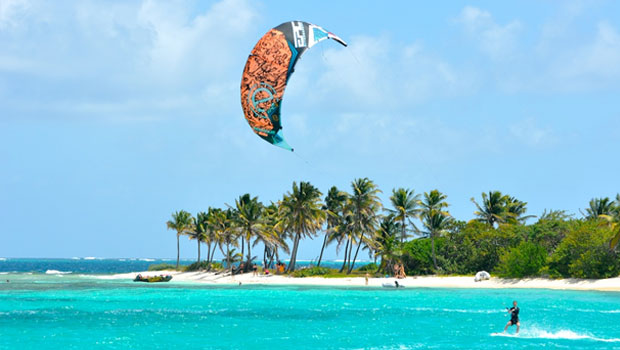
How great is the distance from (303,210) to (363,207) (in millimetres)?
6415

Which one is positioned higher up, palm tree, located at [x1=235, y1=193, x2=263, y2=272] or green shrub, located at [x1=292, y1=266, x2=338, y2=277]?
palm tree, located at [x1=235, y1=193, x2=263, y2=272]

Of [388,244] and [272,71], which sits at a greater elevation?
[272,71]

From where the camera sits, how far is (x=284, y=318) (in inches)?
1428

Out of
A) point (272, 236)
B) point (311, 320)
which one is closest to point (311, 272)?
point (272, 236)

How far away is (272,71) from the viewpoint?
65.6 ft

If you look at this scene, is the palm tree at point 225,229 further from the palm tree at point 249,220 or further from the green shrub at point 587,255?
the green shrub at point 587,255

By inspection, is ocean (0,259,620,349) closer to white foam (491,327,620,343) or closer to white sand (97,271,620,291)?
white foam (491,327,620,343)

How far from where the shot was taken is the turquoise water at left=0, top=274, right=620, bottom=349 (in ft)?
89.1

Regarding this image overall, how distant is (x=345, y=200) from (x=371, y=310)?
33301 millimetres

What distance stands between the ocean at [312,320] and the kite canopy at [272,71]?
33.3 feet

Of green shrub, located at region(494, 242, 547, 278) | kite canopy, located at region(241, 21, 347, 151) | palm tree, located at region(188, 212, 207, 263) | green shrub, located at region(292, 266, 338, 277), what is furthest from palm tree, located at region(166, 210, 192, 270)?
kite canopy, located at region(241, 21, 347, 151)

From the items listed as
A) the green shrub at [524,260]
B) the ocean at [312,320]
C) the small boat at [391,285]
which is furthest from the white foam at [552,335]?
the small boat at [391,285]

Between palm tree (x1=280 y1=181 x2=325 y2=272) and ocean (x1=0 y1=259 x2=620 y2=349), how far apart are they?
17.8m

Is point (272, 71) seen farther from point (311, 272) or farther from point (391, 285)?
point (311, 272)
